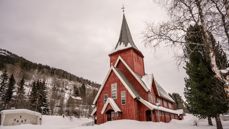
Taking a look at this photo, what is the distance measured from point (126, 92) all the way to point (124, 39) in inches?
441

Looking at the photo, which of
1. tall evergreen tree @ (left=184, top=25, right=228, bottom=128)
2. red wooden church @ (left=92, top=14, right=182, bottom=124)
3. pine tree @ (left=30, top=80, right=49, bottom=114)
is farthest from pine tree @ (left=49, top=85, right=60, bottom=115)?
tall evergreen tree @ (left=184, top=25, right=228, bottom=128)

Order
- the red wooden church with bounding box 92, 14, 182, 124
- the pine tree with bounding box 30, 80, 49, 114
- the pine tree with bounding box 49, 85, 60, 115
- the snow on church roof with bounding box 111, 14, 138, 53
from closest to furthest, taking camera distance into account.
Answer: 1. the red wooden church with bounding box 92, 14, 182, 124
2. the snow on church roof with bounding box 111, 14, 138, 53
3. the pine tree with bounding box 30, 80, 49, 114
4. the pine tree with bounding box 49, 85, 60, 115

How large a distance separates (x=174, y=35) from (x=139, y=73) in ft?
66.3

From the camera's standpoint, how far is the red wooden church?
24.4 meters

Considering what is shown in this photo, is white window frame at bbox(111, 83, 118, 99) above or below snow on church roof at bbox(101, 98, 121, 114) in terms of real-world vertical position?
above

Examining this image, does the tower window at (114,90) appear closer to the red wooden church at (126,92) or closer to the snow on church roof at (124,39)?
the red wooden church at (126,92)

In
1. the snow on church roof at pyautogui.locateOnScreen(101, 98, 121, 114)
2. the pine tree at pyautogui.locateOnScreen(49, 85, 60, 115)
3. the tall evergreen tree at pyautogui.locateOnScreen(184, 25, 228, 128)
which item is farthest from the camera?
the pine tree at pyautogui.locateOnScreen(49, 85, 60, 115)

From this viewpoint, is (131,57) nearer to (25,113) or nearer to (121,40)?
(121,40)

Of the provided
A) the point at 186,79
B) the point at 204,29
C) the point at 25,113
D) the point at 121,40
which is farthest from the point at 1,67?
the point at 204,29

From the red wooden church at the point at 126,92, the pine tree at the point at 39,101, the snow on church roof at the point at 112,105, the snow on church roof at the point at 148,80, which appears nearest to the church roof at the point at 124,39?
the red wooden church at the point at 126,92

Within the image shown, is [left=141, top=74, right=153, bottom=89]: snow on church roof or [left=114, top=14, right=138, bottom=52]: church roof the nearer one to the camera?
[left=141, top=74, right=153, bottom=89]: snow on church roof

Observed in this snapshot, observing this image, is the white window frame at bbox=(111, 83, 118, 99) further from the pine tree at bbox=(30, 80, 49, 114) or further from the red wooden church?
the pine tree at bbox=(30, 80, 49, 114)

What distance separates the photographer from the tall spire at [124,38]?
31.5m

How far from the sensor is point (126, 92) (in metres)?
24.9
